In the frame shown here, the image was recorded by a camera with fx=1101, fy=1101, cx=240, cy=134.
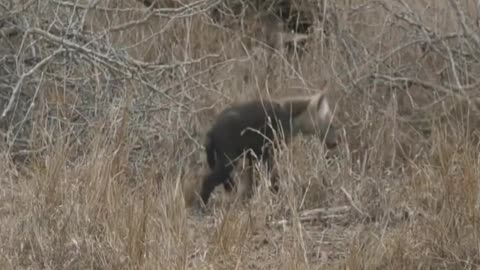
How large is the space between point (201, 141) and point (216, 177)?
58 cm

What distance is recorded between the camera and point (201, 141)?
678 cm

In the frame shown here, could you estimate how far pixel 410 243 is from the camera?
15.8ft

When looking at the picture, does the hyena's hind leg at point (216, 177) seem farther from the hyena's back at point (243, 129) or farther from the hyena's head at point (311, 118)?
the hyena's head at point (311, 118)

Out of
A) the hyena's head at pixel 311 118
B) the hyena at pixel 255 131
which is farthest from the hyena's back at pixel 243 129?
the hyena's head at pixel 311 118

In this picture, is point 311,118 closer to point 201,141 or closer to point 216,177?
point 201,141

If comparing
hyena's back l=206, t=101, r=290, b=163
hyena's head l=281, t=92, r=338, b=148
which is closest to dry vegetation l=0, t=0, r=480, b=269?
hyena's head l=281, t=92, r=338, b=148

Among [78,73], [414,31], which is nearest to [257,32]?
[414,31]

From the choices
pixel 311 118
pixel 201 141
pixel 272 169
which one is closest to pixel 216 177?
pixel 272 169

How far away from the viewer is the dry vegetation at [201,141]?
4.80 m

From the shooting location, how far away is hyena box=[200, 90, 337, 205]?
20.6 feet

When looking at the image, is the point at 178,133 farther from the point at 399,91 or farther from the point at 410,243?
the point at 410,243

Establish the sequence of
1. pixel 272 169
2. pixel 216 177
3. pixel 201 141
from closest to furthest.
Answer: pixel 272 169
pixel 216 177
pixel 201 141

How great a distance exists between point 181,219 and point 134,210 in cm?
26

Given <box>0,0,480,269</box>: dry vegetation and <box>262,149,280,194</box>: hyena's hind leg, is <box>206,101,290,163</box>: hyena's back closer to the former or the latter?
<box>262,149,280,194</box>: hyena's hind leg
